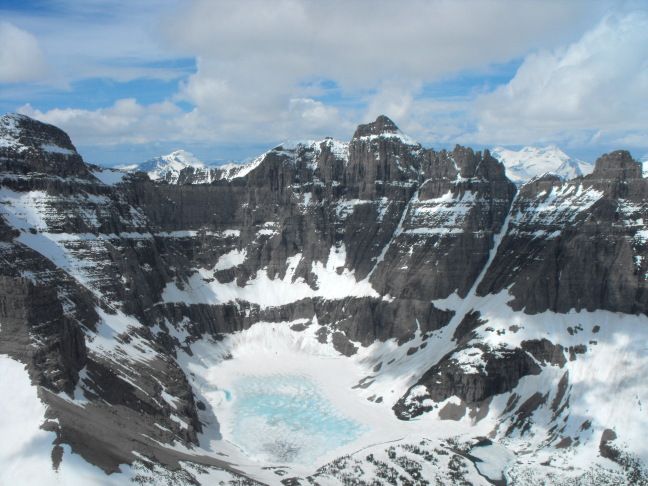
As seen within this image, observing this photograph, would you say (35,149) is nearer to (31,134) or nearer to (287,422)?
(31,134)

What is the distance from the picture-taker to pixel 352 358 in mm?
184625

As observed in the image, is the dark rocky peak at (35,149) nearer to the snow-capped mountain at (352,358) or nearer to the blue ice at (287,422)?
the snow-capped mountain at (352,358)

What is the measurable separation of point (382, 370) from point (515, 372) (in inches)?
1563

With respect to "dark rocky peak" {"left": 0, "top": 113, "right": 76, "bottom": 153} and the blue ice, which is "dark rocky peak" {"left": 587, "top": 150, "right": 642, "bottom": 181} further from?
"dark rocky peak" {"left": 0, "top": 113, "right": 76, "bottom": 153}

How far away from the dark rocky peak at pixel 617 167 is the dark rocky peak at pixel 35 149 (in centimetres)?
15844

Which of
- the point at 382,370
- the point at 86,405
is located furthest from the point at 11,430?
the point at 382,370

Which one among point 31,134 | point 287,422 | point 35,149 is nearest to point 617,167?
point 287,422

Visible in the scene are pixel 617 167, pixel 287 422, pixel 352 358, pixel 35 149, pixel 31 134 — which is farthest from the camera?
pixel 352 358

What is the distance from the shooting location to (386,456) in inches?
4476

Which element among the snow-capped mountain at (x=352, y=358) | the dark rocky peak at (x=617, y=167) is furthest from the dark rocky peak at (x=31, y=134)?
the dark rocky peak at (x=617, y=167)

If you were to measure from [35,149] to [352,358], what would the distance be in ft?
376

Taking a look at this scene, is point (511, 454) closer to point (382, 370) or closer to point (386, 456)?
point (386, 456)

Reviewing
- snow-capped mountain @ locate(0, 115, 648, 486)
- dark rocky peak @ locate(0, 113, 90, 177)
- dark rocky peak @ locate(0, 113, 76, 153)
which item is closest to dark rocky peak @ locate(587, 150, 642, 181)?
snow-capped mountain @ locate(0, 115, 648, 486)

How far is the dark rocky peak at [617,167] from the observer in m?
170
